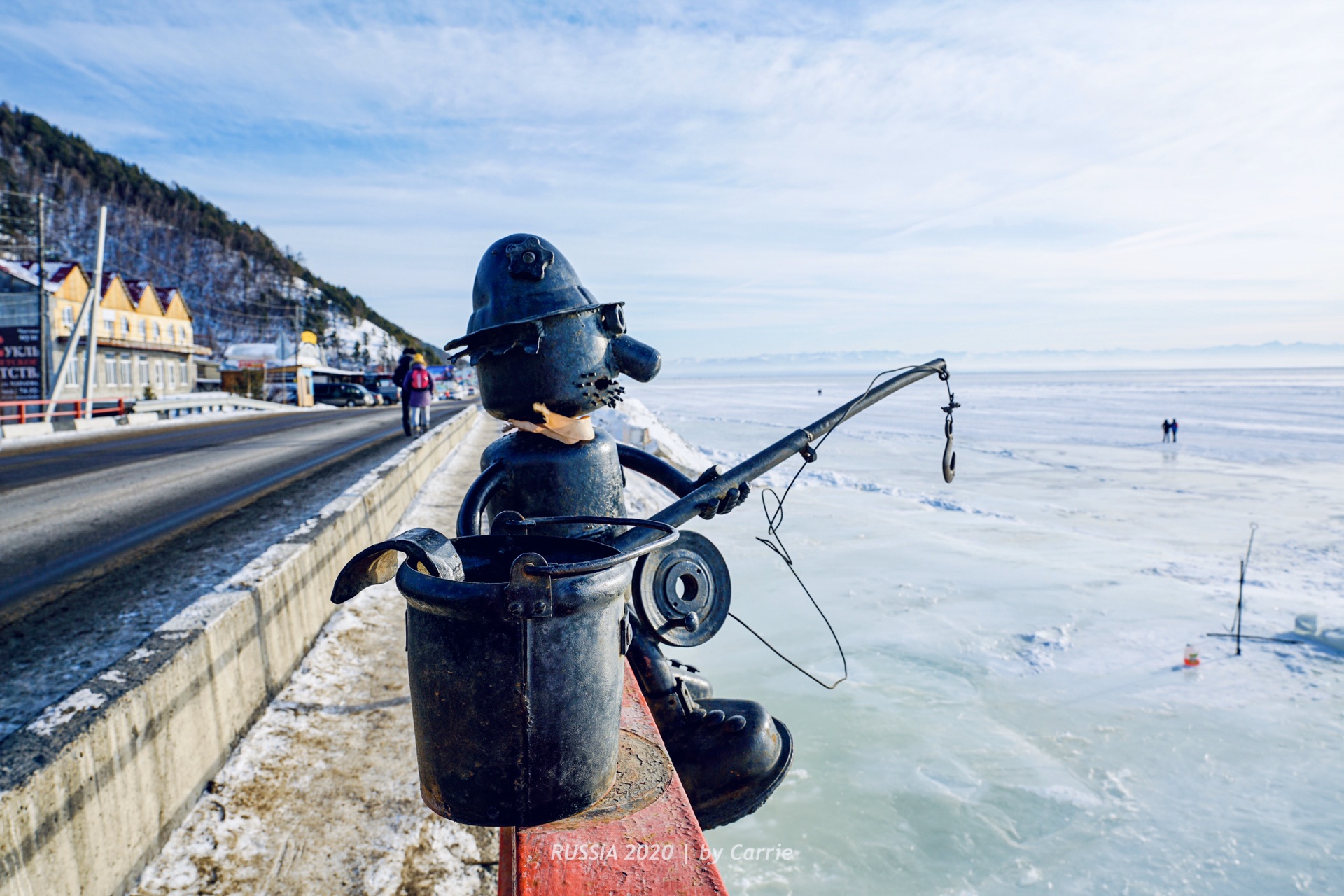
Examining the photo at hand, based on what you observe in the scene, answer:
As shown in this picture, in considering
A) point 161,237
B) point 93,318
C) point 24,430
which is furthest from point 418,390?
point 161,237

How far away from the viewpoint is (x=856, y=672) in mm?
5875

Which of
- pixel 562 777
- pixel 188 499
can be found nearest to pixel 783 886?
pixel 562 777

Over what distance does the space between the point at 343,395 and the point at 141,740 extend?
4484 centimetres

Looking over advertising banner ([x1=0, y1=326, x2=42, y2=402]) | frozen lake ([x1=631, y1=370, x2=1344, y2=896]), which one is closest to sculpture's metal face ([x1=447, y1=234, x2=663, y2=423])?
frozen lake ([x1=631, y1=370, x2=1344, y2=896])

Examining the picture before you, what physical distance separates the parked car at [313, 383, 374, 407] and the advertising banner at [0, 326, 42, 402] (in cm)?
1585

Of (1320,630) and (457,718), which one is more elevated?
(457,718)

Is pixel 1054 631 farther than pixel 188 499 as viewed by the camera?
No

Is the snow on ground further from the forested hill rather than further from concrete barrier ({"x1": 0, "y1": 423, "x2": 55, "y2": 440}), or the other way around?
the forested hill

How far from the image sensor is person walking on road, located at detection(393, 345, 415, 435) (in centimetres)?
1313

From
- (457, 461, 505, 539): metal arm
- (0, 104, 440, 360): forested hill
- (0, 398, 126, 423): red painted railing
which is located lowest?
(0, 398, 126, 423): red painted railing

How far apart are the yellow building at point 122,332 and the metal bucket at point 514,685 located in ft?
130

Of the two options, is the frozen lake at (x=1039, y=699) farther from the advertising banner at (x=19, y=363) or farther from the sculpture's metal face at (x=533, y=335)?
the advertising banner at (x=19, y=363)

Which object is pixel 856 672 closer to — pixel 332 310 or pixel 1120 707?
pixel 1120 707

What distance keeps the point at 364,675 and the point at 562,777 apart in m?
1.99
